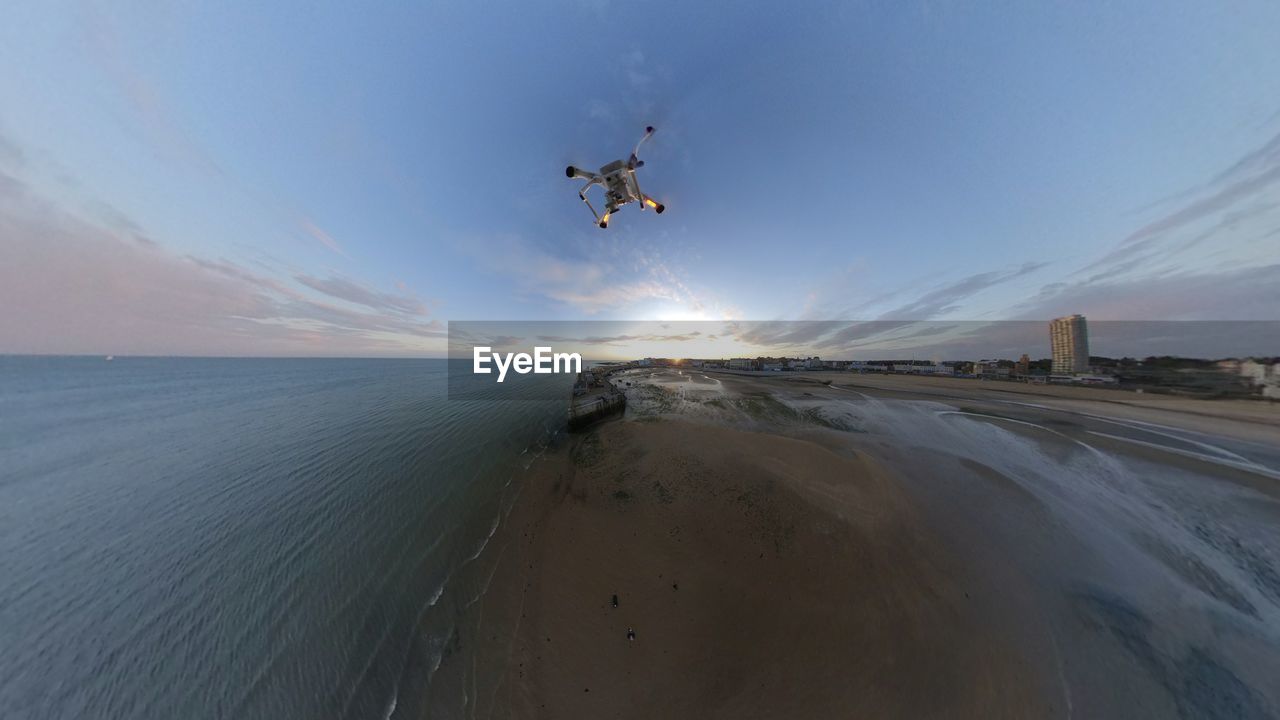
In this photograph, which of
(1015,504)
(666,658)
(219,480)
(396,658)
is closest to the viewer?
(666,658)

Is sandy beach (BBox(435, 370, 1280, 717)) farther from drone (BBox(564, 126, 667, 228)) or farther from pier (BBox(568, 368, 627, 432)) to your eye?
drone (BBox(564, 126, 667, 228))

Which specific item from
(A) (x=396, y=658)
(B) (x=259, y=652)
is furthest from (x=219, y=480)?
(A) (x=396, y=658)

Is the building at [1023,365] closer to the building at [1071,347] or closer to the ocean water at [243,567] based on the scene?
the building at [1071,347]

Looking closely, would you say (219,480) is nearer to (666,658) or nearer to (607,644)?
(607,644)

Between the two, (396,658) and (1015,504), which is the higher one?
(1015,504)

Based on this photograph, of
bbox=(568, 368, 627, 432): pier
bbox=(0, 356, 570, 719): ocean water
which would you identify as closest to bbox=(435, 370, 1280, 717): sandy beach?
bbox=(0, 356, 570, 719): ocean water

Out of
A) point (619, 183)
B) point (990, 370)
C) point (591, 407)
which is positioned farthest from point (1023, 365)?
point (619, 183)

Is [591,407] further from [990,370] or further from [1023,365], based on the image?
[1023,365]

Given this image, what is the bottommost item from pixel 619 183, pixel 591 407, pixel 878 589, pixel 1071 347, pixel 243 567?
pixel 243 567
